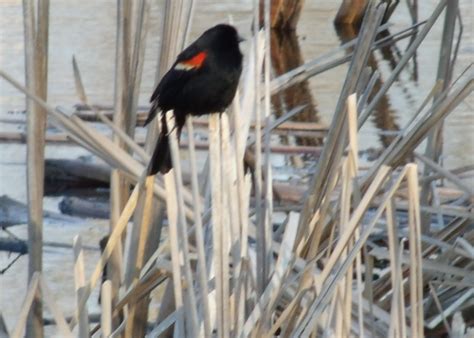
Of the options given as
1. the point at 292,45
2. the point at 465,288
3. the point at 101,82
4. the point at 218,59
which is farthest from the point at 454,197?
the point at 292,45

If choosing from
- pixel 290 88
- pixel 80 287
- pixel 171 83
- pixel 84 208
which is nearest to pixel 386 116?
pixel 290 88

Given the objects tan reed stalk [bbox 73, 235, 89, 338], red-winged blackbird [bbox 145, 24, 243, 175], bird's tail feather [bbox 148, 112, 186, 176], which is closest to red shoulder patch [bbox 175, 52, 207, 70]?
red-winged blackbird [bbox 145, 24, 243, 175]

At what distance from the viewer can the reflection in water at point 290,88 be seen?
6.52m

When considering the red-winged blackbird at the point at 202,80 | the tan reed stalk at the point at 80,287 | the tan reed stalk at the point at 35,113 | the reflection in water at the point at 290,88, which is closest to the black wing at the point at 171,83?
the red-winged blackbird at the point at 202,80

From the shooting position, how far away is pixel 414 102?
669 cm

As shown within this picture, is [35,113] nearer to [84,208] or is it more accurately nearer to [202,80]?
[202,80]

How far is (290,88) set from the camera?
23.8 ft

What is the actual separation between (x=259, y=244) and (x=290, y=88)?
15.8 ft

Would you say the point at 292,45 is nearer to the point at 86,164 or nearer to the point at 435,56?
the point at 435,56

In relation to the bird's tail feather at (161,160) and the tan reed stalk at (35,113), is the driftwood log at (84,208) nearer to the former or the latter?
the tan reed stalk at (35,113)

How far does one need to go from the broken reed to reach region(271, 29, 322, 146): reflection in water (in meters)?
3.10

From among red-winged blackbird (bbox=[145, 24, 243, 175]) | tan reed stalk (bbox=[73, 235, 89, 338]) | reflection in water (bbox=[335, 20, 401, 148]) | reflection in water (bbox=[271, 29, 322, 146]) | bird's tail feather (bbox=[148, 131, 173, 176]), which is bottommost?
reflection in water (bbox=[271, 29, 322, 146])

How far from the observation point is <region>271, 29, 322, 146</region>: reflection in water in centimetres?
652

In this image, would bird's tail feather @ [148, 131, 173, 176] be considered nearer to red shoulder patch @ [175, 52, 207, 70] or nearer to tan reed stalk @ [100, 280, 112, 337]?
red shoulder patch @ [175, 52, 207, 70]
